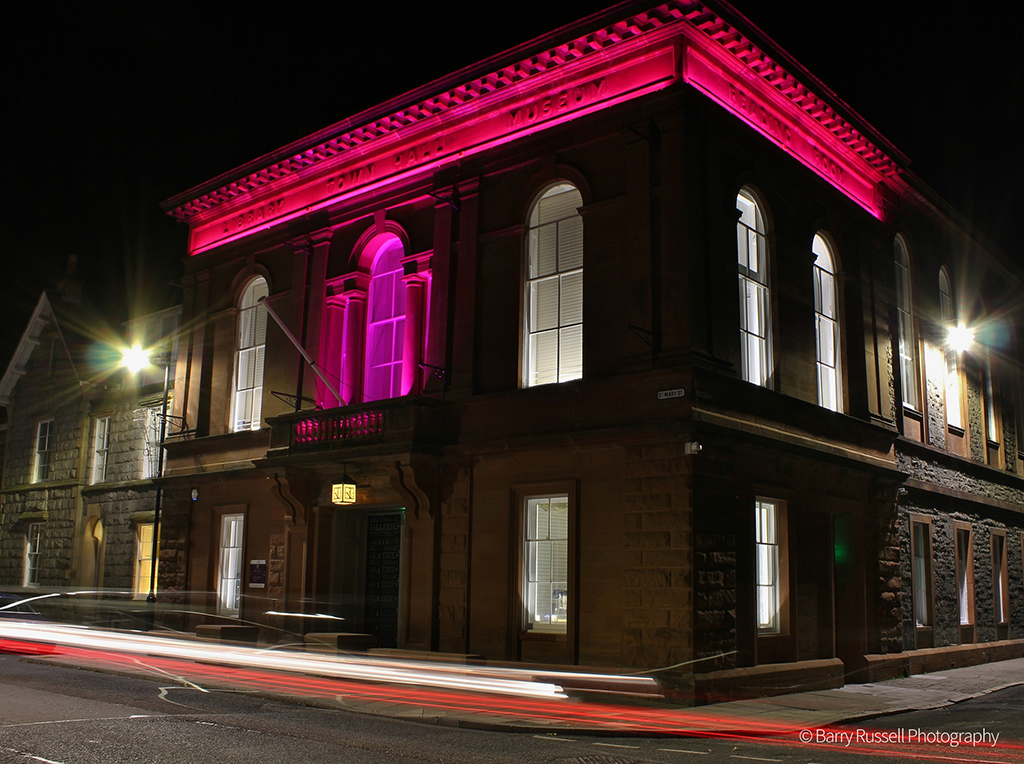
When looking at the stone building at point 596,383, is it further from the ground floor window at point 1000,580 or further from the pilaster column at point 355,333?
the ground floor window at point 1000,580

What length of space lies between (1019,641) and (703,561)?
15.4 meters

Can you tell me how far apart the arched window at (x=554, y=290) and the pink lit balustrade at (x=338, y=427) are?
3079 mm

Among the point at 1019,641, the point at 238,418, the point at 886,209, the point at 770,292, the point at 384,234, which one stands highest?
the point at 886,209

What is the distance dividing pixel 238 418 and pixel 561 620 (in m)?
10.9

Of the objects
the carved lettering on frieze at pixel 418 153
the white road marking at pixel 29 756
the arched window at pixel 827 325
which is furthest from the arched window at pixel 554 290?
the white road marking at pixel 29 756

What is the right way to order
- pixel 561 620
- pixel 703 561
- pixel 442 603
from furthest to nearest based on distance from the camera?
pixel 442 603
pixel 561 620
pixel 703 561

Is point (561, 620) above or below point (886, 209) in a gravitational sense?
below

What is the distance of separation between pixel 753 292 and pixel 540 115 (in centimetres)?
534

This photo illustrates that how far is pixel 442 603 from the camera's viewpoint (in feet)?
57.8

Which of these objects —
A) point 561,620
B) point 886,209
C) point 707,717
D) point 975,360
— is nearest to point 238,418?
point 561,620

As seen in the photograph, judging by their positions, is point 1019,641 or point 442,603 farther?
point 1019,641

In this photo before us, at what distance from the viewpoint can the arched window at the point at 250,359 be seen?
23.1 meters

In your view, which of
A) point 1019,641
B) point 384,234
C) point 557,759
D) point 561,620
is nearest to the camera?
point 557,759

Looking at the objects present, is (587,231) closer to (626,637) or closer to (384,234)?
(384,234)
